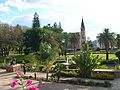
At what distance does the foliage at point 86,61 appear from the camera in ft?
87.7

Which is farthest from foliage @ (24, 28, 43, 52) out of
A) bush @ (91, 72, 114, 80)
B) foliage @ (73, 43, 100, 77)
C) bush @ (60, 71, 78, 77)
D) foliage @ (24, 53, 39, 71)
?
bush @ (91, 72, 114, 80)

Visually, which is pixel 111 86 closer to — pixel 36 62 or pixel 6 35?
pixel 36 62

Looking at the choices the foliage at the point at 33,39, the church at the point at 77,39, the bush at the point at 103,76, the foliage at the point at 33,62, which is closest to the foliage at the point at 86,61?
the bush at the point at 103,76

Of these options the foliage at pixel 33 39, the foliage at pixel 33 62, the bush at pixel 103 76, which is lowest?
the bush at pixel 103 76

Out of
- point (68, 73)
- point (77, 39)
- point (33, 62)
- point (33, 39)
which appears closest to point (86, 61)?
Answer: point (68, 73)

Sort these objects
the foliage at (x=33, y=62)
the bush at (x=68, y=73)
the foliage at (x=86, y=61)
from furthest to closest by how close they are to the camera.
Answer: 1. the foliage at (x=33, y=62)
2. the bush at (x=68, y=73)
3. the foliage at (x=86, y=61)

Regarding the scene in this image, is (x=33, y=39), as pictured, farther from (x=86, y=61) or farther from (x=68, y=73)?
(x=86, y=61)

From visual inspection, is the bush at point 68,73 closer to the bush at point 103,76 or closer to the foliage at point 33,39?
the bush at point 103,76

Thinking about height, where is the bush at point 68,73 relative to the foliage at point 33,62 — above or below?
below

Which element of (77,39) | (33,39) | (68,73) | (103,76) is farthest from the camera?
(77,39)

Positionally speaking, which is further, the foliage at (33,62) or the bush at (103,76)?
the foliage at (33,62)

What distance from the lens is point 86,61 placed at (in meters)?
→ 26.8

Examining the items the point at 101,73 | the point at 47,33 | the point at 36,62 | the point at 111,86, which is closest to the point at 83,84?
the point at 111,86

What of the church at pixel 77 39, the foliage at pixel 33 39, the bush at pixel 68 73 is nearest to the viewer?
the bush at pixel 68 73
